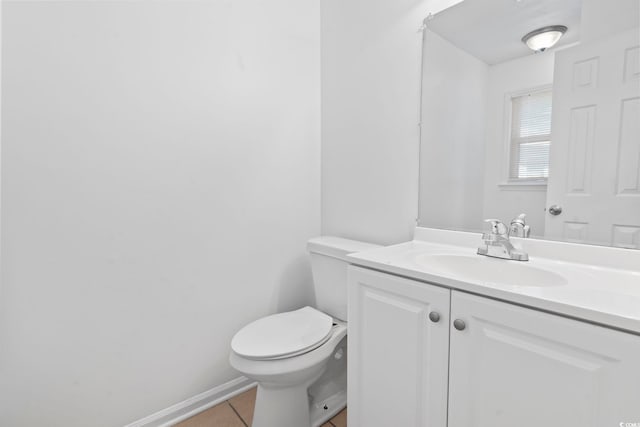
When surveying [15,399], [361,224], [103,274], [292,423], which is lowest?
[292,423]

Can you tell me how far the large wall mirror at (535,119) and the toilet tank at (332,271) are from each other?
39cm

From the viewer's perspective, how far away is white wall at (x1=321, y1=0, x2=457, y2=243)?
1.40 m

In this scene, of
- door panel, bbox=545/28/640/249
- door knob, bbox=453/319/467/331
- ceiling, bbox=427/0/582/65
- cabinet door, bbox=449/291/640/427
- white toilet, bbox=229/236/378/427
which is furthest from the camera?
white toilet, bbox=229/236/378/427

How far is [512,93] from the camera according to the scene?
44.0 inches

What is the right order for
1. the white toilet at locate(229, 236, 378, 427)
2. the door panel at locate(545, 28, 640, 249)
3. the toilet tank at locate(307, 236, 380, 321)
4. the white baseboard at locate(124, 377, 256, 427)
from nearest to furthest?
1. the door panel at locate(545, 28, 640, 249)
2. the white toilet at locate(229, 236, 378, 427)
3. the white baseboard at locate(124, 377, 256, 427)
4. the toilet tank at locate(307, 236, 380, 321)

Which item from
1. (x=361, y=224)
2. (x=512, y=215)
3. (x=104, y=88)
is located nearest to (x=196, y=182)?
(x=104, y=88)

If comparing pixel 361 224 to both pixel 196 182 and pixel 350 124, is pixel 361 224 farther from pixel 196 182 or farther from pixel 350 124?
pixel 196 182

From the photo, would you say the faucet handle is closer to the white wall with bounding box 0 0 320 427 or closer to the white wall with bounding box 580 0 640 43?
the white wall with bounding box 580 0 640 43

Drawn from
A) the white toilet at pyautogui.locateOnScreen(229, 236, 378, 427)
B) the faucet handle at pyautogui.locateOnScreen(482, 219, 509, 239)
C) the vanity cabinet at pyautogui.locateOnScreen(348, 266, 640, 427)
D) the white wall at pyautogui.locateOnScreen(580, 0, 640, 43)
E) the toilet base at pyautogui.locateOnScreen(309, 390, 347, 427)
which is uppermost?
the white wall at pyautogui.locateOnScreen(580, 0, 640, 43)

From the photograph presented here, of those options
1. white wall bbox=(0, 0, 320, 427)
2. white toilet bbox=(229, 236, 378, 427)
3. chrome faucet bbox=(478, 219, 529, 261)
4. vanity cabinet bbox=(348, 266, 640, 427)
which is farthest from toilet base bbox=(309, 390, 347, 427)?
chrome faucet bbox=(478, 219, 529, 261)

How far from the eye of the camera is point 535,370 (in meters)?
0.68

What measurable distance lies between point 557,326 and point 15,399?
5.44 ft

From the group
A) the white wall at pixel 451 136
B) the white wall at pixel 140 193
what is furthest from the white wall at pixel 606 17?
the white wall at pixel 140 193

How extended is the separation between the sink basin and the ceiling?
75 cm
